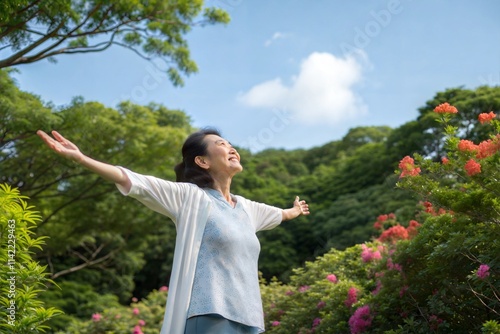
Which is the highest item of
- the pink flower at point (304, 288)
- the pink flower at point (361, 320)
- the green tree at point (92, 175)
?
the green tree at point (92, 175)

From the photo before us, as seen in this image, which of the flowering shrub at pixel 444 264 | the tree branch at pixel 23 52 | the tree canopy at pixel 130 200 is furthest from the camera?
the tree canopy at pixel 130 200

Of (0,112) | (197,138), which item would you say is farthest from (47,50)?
(197,138)

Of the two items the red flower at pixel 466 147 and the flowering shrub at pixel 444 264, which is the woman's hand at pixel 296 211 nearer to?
the flowering shrub at pixel 444 264

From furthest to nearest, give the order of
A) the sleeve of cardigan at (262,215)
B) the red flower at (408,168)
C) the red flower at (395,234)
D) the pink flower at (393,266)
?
the red flower at (395,234) → the pink flower at (393,266) → the red flower at (408,168) → the sleeve of cardigan at (262,215)

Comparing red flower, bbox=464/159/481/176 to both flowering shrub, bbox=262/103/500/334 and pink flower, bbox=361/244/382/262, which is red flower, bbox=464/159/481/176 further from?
pink flower, bbox=361/244/382/262

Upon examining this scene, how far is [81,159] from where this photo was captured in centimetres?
235

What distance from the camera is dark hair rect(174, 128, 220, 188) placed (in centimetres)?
293

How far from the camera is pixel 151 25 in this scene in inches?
381

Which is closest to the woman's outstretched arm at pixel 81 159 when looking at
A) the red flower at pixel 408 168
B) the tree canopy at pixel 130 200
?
the red flower at pixel 408 168

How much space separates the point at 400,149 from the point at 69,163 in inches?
379

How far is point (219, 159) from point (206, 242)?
443 millimetres

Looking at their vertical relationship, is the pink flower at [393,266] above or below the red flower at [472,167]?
below

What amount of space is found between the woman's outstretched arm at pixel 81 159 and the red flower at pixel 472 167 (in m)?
1.84

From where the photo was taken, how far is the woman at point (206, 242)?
253 centimetres
